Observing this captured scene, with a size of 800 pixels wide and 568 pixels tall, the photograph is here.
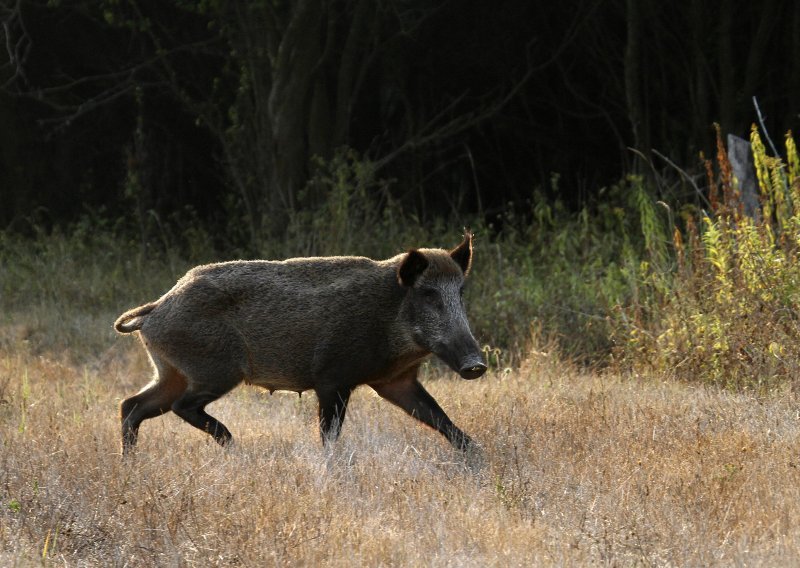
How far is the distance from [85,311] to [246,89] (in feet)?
11.9

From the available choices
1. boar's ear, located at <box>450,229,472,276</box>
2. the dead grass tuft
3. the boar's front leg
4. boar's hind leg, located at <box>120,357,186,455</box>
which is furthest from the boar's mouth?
boar's hind leg, located at <box>120,357,186,455</box>

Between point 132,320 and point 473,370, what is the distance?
2068 mm

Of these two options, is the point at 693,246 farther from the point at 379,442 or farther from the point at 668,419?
the point at 379,442

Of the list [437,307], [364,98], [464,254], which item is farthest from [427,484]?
[364,98]

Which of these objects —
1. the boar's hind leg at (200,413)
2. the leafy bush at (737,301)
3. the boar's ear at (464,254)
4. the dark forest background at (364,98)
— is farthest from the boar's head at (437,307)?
the dark forest background at (364,98)

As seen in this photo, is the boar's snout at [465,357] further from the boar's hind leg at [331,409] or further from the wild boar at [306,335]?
the boar's hind leg at [331,409]

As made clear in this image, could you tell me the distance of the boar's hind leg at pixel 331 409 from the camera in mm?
7062

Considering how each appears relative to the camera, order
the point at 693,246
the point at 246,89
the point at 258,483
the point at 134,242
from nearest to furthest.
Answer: the point at 258,483 → the point at 693,246 → the point at 246,89 → the point at 134,242

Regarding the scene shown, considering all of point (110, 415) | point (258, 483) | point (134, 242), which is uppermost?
point (258, 483)

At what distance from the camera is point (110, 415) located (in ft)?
27.0

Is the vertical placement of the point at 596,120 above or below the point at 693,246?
below

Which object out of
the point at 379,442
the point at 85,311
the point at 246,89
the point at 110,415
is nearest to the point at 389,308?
the point at 379,442

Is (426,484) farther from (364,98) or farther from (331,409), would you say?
(364,98)

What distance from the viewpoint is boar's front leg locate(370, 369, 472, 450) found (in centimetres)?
701
